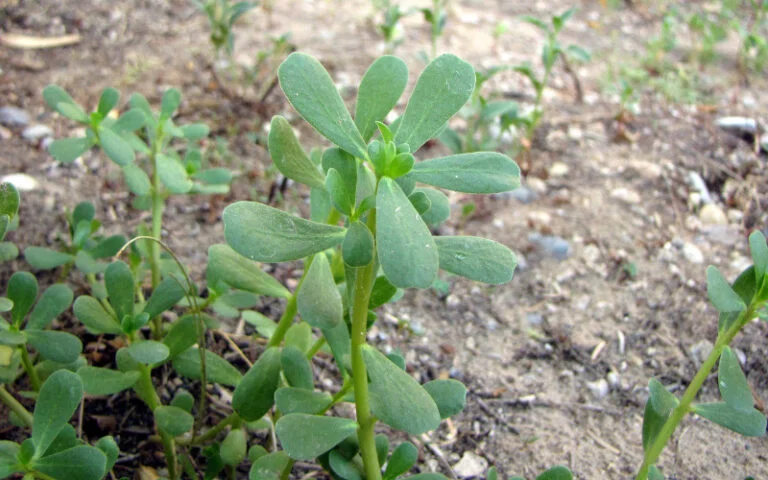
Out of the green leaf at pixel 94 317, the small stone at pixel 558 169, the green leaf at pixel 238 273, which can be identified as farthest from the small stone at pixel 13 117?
the small stone at pixel 558 169

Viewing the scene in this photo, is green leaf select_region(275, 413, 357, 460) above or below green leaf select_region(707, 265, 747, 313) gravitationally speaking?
below

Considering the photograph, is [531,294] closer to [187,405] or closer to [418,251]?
[187,405]

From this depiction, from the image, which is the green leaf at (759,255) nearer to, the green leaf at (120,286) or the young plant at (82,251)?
the green leaf at (120,286)

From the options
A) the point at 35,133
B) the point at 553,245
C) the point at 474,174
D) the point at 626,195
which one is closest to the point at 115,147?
Answer: the point at 474,174

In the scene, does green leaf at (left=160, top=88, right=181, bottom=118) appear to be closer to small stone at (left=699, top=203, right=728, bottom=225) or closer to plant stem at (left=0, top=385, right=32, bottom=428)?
plant stem at (left=0, top=385, right=32, bottom=428)

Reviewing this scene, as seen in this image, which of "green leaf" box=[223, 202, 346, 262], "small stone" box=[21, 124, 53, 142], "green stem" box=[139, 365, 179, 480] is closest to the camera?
"green leaf" box=[223, 202, 346, 262]

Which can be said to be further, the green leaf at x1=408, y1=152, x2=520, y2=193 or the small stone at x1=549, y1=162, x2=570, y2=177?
the small stone at x1=549, y1=162, x2=570, y2=177

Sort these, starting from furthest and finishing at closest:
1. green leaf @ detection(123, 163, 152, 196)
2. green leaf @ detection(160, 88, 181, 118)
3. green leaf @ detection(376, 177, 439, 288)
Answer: green leaf @ detection(160, 88, 181, 118) → green leaf @ detection(123, 163, 152, 196) → green leaf @ detection(376, 177, 439, 288)

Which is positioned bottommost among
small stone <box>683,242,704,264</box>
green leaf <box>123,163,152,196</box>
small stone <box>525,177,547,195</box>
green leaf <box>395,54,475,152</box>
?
small stone <box>683,242,704,264</box>

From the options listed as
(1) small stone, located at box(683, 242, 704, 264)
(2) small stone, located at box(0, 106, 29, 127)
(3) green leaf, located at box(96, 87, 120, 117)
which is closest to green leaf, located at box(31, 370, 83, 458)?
(3) green leaf, located at box(96, 87, 120, 117)
